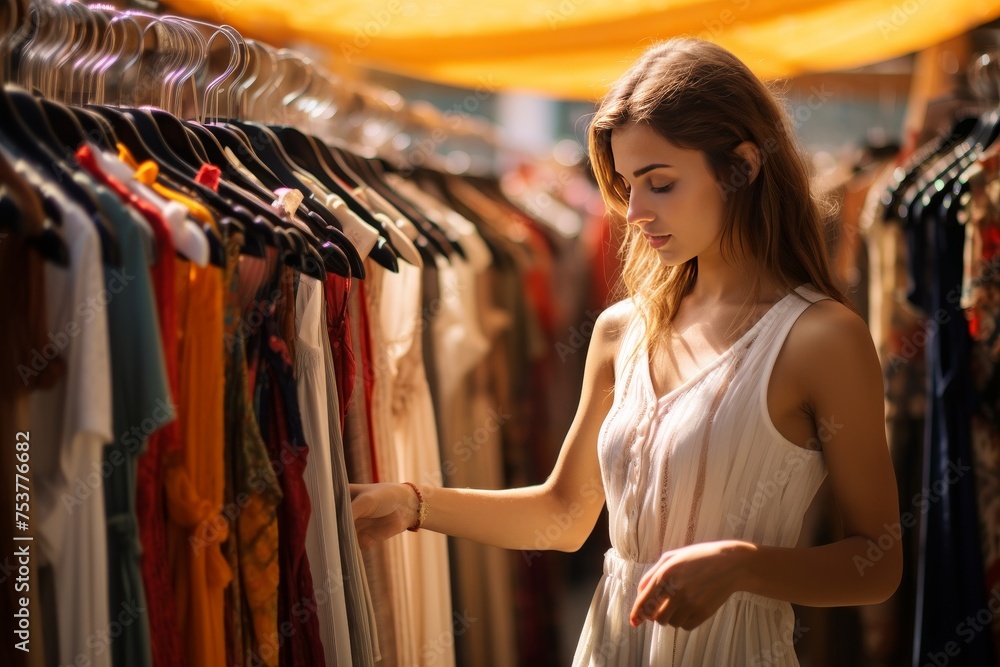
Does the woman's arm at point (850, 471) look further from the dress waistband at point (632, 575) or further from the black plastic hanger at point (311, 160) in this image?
the black plastic hanger at point (311, 160)

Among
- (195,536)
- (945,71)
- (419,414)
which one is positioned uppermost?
(945,71)

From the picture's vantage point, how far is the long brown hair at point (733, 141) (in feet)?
4.44

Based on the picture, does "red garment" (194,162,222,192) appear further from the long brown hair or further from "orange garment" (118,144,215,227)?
the long brown hair

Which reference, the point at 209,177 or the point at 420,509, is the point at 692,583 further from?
the point at 209,177

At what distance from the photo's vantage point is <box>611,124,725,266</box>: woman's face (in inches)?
53.3

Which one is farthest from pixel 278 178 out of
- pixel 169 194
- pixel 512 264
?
pixel 512 264

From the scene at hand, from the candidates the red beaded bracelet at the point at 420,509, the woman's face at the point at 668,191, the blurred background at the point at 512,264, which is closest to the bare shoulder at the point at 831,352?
the woman's face at the point at 668,191

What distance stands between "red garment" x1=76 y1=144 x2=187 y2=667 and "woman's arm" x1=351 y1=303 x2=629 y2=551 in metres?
0.49

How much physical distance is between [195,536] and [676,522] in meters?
0.67

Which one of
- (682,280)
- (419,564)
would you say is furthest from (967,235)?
(419,564)

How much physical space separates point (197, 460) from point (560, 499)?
2.22 ft

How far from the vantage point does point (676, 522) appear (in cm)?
140

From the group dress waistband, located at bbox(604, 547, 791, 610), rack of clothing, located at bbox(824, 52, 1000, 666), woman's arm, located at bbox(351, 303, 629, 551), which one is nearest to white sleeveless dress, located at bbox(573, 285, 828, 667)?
dress waistband, located at bbox(604, 547, 791, 610)

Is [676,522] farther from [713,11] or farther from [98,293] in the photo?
[713,11]
